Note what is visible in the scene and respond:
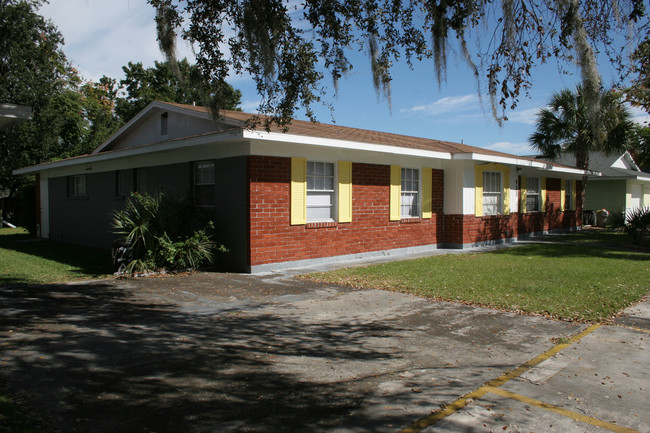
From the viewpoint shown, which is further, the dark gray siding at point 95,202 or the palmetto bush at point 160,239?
the dark gray siding at point 95,202

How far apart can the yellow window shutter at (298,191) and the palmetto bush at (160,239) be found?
1.95 metres

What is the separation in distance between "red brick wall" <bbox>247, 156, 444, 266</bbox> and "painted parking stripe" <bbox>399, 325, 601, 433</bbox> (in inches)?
270

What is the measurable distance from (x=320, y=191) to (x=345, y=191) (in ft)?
2.54

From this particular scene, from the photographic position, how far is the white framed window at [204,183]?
12.0m

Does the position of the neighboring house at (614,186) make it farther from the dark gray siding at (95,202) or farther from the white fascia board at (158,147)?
the white fascia board at (158,147)

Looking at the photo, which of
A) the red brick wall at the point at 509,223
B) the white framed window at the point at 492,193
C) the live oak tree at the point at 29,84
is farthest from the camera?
the live oak tree at the point at 29,84

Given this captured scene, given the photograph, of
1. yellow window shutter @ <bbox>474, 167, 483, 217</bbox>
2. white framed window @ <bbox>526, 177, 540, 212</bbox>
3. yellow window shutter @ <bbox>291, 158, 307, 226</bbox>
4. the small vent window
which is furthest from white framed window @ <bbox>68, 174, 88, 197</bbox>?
white framed window @ <bbox>526, 177, 540, 212</bbox>

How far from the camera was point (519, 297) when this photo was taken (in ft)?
26.7

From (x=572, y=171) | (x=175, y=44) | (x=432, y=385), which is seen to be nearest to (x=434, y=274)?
(x=432, y=385)

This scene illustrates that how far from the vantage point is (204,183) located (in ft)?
39.9

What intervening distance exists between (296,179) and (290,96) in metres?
4.43

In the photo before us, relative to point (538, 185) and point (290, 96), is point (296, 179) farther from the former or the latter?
point (538, 185)

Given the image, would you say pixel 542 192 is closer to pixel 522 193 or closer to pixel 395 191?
pixel 522 193

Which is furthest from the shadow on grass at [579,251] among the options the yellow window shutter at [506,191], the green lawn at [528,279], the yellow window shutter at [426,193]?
the yellow window shutter at [426,193]
